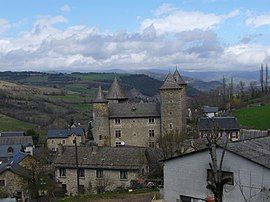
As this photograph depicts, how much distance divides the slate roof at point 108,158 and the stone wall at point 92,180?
0.59 m

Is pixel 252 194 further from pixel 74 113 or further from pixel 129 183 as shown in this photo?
pixel 74 113

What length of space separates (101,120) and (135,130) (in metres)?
5.31

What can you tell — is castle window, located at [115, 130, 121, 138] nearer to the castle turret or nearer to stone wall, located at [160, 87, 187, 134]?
the castle turret

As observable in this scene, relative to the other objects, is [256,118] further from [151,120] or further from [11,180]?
[11,180]

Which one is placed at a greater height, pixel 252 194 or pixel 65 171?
pixel 252 194

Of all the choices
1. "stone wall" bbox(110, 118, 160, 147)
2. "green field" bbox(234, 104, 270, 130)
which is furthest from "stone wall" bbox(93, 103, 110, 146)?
"green field" bbox(234, 104, 270, 130)

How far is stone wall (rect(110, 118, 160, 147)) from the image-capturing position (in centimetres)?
6481

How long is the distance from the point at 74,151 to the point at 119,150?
4.99 meters

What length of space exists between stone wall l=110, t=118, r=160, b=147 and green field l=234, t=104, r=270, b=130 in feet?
69.8

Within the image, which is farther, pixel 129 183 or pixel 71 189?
pixel 71 189

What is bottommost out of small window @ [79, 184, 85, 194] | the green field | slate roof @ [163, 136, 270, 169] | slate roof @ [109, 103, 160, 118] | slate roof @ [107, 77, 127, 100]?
small window @ [79, 184, 85, 194]

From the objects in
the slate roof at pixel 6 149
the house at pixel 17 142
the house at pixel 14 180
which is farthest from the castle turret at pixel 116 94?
the house at pixel 14 180

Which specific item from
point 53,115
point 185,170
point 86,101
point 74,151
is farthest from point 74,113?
point 185,170

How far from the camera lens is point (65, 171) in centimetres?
4462
